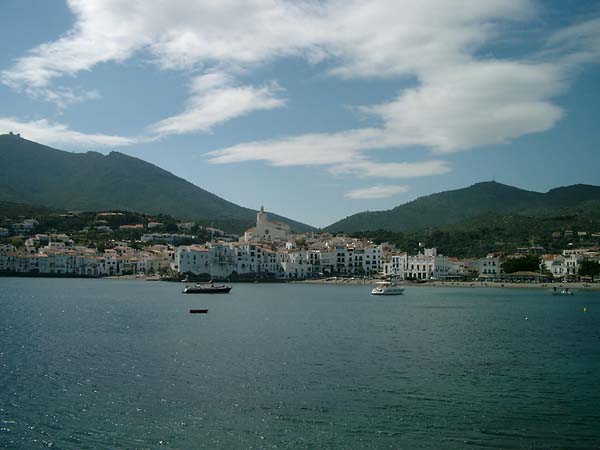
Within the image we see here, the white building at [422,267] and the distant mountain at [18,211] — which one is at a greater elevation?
the distant mountain at [18,211]

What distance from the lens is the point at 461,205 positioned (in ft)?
Result: 554

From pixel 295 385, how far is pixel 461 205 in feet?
524

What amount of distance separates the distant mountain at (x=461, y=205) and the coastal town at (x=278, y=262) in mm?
59819

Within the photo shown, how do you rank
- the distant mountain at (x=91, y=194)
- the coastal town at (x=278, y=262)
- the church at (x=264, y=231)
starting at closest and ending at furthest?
the coastal town at (x=278, y=262), the church at (x=264, y=231), the distant mountain at (x=91, y=194)

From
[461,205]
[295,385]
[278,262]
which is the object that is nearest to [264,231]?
[278,262]

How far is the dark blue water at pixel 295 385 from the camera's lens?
11539 mm

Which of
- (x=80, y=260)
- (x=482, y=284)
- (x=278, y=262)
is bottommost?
(x=482, y=284)

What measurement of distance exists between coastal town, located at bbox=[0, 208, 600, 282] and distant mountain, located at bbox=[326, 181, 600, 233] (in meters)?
59.8

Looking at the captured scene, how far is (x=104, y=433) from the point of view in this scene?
37.9 feet

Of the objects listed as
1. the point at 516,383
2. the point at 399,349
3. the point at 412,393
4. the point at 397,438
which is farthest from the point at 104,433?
the point at 399,349

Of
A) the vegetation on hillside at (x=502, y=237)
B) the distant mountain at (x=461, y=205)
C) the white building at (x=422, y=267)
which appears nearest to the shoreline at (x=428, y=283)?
the white building at (x=422, y=267)

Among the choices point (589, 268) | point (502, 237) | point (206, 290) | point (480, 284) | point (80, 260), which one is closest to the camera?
point (206, 290)

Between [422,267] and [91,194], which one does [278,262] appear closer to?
[422,267]

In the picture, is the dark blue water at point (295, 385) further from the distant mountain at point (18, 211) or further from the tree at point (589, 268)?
the distant mountain at point (18, 211)
